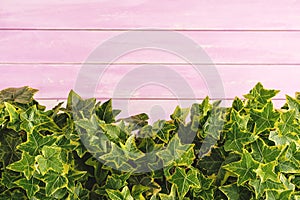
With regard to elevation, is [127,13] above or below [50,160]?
above

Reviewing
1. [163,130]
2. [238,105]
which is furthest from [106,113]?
[238,105]

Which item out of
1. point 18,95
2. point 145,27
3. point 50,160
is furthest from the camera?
point 145,27

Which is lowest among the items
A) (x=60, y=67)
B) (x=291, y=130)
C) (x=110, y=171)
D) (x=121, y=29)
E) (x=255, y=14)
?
(x=110, y=171)

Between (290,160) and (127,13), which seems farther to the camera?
(127,13)

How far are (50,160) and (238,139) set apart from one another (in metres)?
0.33

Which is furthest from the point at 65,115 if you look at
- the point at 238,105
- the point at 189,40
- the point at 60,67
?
the point at 189,40

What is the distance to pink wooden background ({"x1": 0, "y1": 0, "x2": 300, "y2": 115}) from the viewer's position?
1837mm

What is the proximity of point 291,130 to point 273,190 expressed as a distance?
0.12 meters

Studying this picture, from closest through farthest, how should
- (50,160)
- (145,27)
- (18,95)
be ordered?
1. (50,160)
2. (18,95)
3. (145,27)

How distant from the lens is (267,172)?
839 mm

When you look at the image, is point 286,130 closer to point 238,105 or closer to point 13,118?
point 238,105

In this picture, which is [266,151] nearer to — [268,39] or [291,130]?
[291,130]

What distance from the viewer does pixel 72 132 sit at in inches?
34.4

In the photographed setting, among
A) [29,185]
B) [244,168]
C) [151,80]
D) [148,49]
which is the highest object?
[148,49]
